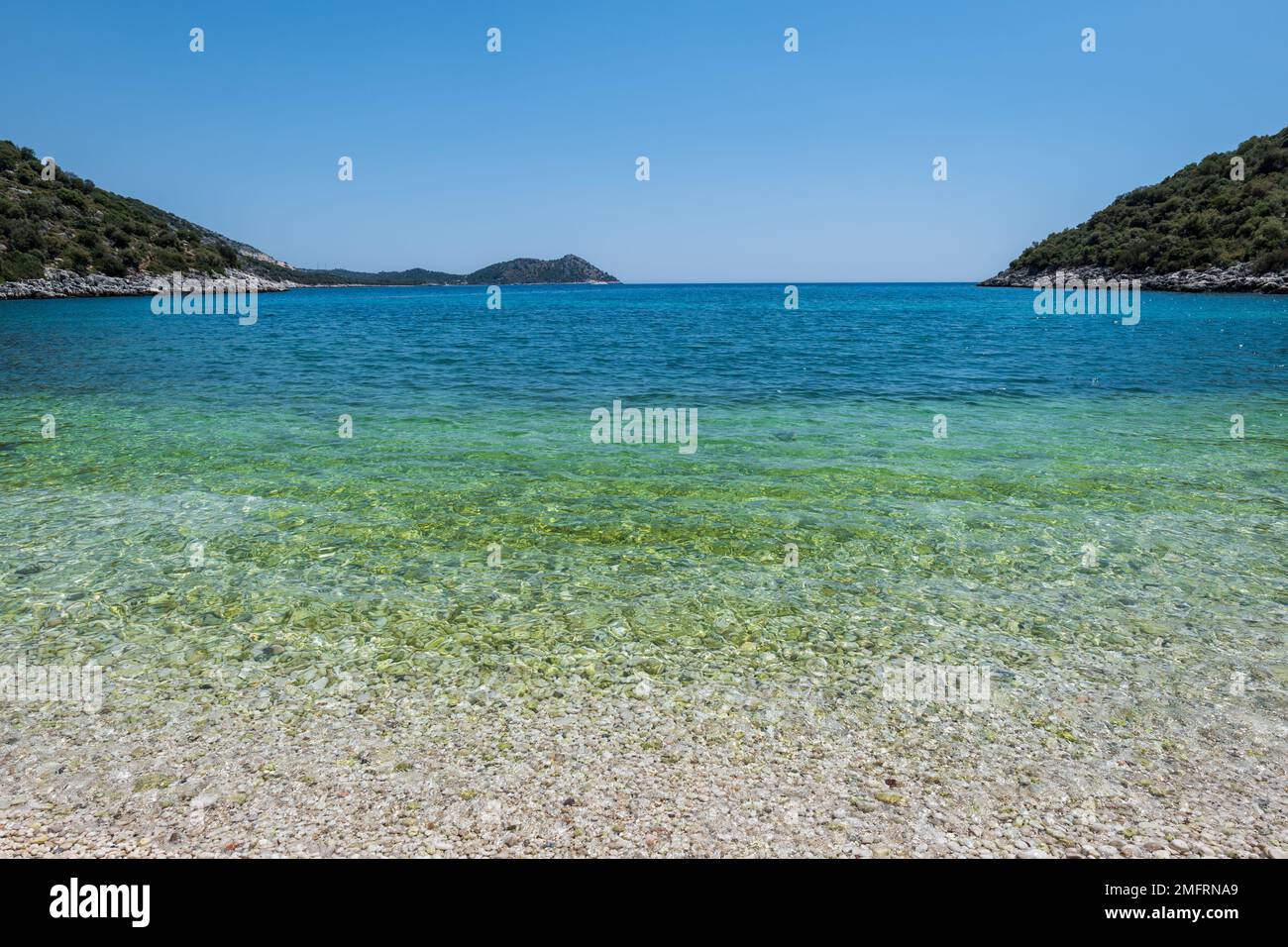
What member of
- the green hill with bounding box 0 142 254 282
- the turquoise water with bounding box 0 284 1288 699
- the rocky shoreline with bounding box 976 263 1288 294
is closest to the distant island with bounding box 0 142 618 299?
the green hill with bounding box 0 142 254 282

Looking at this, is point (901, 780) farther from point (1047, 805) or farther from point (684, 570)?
point (684, 570)

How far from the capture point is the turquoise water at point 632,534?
7.34 metres

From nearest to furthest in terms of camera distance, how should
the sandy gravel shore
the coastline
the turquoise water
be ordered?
the sandy gravel shore, the turquoise water, the coastline

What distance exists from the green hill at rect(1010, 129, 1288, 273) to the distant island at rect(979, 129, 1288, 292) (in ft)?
0.43

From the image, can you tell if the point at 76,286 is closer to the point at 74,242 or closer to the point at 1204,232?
the point at 74,242

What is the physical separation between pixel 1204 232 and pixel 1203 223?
1642 millimetres

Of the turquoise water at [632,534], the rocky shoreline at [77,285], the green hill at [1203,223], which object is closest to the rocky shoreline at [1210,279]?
the green hill at [1203,223]

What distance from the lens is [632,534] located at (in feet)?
36.0

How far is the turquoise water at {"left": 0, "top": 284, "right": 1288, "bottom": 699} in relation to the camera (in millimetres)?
7336

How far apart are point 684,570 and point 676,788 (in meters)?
4.56

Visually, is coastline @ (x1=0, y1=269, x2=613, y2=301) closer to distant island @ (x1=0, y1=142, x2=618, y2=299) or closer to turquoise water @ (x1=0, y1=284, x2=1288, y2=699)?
distant island @ (x1=0, y1=142, x2=618, y2=299)

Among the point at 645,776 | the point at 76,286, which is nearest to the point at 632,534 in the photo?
the point at 645,776
